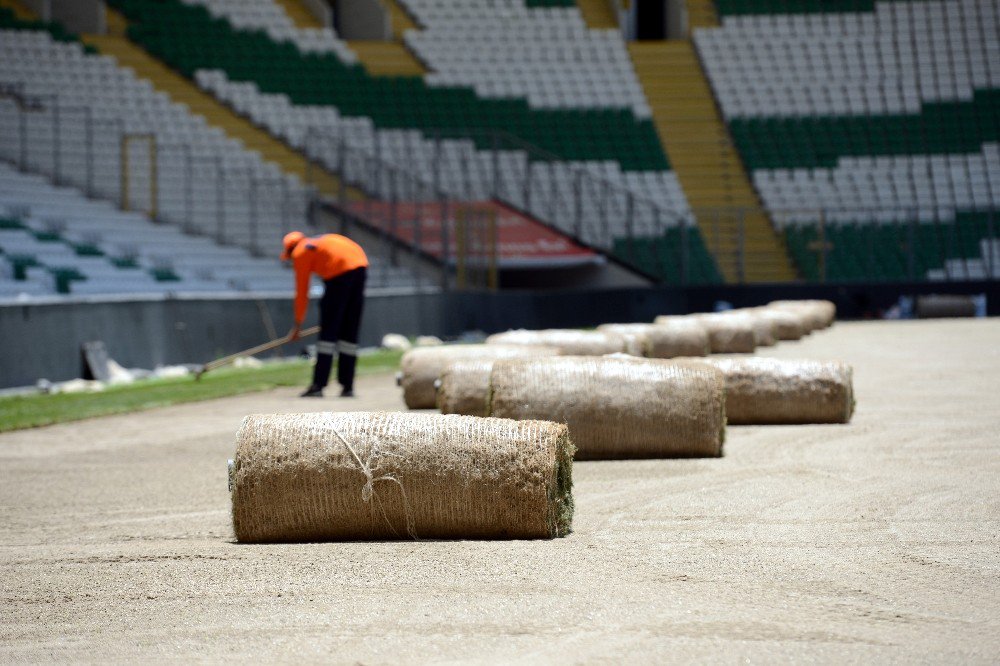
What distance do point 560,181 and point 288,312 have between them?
47.7 feet

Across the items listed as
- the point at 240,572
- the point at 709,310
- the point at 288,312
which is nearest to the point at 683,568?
the point at 240,572

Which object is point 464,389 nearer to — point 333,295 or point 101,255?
point 333,295

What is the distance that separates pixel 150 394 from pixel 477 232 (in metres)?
16.7

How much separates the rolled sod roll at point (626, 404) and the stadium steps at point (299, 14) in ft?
106

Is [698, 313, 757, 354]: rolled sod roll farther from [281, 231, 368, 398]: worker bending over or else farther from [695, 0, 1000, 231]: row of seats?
[695, 0, 1000, 231]: row of seats

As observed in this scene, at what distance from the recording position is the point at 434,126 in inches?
1457

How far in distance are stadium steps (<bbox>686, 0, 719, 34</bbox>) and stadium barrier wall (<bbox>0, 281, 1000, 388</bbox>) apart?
11.5 m

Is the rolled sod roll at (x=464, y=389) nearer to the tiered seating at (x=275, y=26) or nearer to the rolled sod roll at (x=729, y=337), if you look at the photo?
the rolled sod roll at (x=729, y=337)

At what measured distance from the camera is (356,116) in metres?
36.5

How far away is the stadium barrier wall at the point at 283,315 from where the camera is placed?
1591 centimetres

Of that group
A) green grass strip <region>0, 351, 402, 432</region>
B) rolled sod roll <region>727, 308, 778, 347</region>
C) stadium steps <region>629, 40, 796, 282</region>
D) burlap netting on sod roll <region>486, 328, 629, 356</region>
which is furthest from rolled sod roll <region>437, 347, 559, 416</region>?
stadium steps <region>629, 40, 796, 282</region>

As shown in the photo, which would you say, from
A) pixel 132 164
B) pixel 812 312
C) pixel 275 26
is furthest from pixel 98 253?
pixel 275 26

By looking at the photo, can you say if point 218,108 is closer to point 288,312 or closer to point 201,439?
point 288,312

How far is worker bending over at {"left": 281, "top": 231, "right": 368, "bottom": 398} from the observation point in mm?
14641
